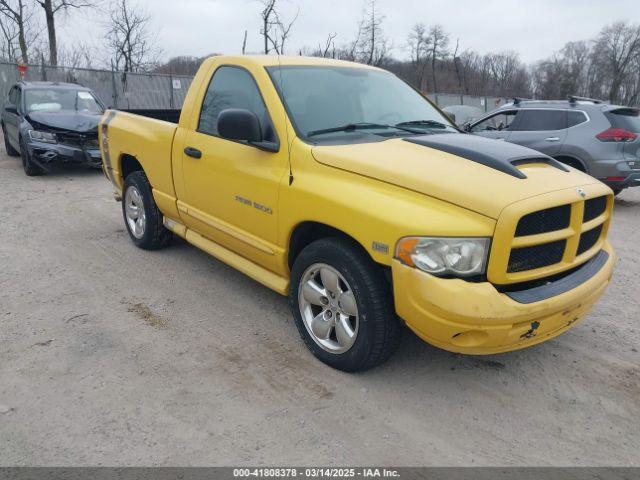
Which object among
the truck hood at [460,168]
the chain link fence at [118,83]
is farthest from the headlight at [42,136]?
the chain link fence at [118,83]

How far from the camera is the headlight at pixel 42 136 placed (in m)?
9.47

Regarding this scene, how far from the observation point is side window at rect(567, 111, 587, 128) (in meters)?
8.57

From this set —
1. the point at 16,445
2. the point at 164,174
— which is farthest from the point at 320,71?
the point at 16,445

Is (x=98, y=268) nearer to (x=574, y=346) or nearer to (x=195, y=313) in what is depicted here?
(x=195, y=313)

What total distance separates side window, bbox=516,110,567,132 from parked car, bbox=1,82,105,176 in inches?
314

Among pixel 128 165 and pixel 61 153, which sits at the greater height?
pixel 128 165

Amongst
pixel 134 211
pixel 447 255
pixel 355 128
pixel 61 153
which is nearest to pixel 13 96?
pixel 61 153

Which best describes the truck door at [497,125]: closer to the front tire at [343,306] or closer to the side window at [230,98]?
the side window at [230,98]

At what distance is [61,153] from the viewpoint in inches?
374

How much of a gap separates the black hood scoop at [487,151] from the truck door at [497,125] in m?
6.23

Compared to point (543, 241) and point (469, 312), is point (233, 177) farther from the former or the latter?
point (543, 241)

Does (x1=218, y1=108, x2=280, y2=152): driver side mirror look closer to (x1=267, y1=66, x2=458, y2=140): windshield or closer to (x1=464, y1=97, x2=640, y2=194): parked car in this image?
(x1=267, y1=66, x2=458, y2=140): windshield

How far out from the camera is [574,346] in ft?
12.1

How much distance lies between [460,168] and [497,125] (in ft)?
25.7
